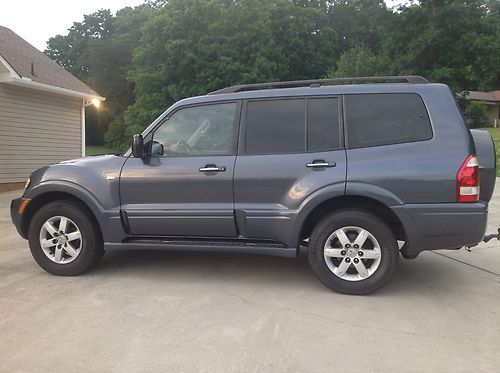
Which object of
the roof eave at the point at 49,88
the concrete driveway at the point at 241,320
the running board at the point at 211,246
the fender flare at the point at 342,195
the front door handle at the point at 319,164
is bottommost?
the concrete driveway at the point at 241,320

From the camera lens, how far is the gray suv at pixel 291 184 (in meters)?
4.04

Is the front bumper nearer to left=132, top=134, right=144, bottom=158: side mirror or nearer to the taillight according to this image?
left=132, top=134, right=144, bottom=158: side mirror

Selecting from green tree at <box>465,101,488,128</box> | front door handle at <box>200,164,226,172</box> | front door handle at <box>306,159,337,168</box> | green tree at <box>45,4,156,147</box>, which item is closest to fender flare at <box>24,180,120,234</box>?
front door handle at <box>200,164,226,172</box>

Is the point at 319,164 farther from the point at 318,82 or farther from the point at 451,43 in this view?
the point at 451,43

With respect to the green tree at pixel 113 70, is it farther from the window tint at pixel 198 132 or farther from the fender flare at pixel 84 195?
the window tint at pixel 198 132

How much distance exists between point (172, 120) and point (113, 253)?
7.04ft

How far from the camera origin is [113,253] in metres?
5.93

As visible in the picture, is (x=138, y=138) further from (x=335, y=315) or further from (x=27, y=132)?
(x=27, y=132)

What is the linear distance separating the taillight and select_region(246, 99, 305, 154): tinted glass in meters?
1.40

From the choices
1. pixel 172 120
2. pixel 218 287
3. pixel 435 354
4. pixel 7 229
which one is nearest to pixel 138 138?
pixel 172 120

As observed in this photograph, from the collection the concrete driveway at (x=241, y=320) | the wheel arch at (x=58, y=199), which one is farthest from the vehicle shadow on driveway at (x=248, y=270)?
the wheel arch at (x=58, y=199)

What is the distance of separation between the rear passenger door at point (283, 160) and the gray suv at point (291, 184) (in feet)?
0.03

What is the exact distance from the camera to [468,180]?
3.91 m

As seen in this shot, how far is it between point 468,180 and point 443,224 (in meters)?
0.43
